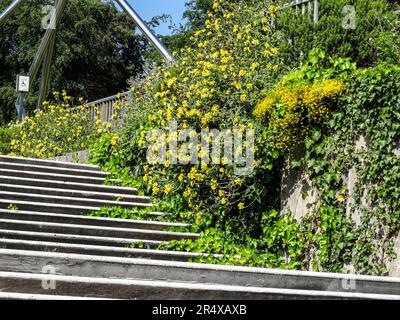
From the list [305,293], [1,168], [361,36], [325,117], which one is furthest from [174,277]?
[361,36]

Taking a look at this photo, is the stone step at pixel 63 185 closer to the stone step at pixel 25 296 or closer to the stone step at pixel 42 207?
the stone step at pixel 42 207

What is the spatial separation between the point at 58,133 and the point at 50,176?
12.4 feet

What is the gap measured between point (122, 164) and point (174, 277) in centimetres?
519

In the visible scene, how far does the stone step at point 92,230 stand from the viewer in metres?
7.00

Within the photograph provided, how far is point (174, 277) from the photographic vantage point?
445 cm

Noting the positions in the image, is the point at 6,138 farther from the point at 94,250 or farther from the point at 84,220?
the point at 94,250

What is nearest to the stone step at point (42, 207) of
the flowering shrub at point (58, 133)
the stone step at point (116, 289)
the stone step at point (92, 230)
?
the stone step at point (92, 230)

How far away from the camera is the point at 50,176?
882cm

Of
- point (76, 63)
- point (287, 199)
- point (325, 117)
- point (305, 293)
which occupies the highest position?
point (76, 63)

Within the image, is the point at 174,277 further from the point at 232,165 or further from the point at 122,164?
the point at 122,164

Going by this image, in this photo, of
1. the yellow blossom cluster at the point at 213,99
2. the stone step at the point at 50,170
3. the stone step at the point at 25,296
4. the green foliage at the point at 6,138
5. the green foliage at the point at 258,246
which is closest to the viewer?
the stone step at the point at 25,296

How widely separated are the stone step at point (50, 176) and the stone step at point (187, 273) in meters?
4.44

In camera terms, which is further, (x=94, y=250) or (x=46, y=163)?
(x=46, y=163)

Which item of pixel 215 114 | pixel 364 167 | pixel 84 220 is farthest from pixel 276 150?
pixel 84 220
